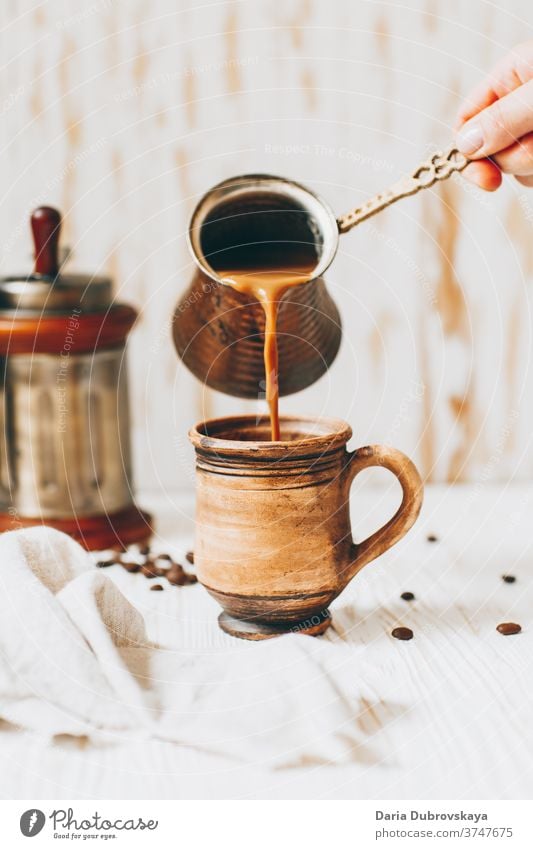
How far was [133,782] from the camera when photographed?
1.62 feet

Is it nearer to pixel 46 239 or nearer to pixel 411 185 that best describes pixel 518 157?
pixel 411 185

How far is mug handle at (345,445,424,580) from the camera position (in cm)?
64

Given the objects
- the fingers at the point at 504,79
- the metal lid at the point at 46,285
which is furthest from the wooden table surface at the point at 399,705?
the fingers at the point at 504,79

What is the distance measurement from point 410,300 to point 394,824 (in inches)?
28.1

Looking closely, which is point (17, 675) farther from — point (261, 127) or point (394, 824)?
point (261, 127)

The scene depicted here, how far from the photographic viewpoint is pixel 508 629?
2.14 ft

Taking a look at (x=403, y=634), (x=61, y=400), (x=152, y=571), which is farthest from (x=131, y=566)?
(x=403, y=634)

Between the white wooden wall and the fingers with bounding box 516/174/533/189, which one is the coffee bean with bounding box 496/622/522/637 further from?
the white wooden wall

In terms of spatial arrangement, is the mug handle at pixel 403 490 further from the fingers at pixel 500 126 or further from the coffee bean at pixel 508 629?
the fingers at pixel 500 126

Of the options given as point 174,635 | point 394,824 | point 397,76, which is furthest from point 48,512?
point 397,76

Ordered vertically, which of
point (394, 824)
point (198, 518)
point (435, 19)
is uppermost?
point (435, 19)

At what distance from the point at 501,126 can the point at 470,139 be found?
0.07 ft

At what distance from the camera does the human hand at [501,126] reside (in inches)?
25.7

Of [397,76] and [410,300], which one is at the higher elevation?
[397,76]
